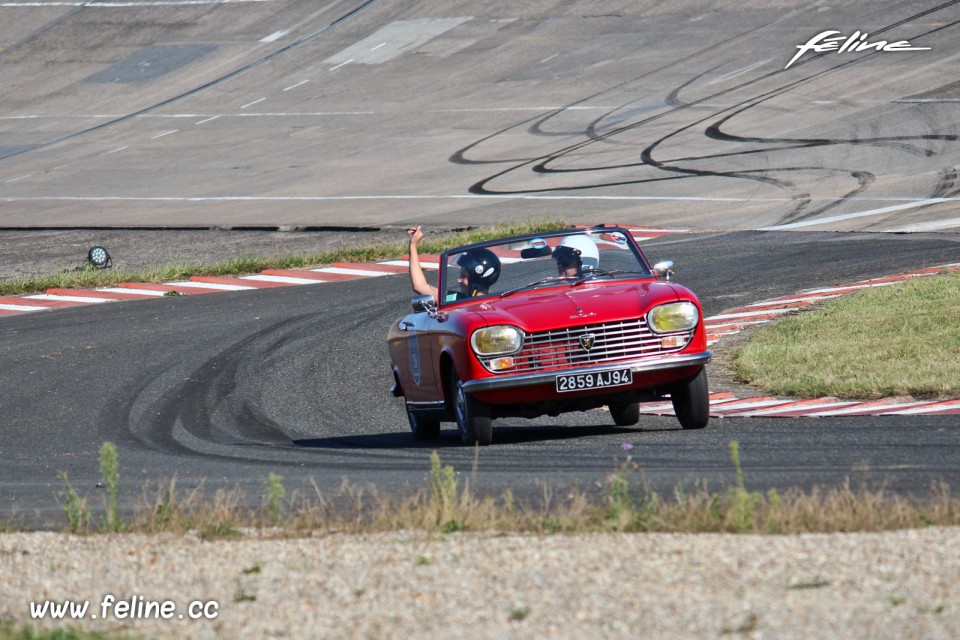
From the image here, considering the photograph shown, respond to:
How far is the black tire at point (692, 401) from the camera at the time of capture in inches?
408

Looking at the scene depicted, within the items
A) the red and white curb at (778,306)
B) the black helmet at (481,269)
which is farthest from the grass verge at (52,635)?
the red and white curb at (778,306)

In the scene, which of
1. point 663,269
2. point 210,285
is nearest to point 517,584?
point 663,269

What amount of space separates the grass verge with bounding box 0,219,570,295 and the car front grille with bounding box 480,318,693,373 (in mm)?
13420

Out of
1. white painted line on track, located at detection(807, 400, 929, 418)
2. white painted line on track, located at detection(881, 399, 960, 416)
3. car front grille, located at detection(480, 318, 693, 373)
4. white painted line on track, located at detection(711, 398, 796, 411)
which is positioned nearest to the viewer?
car front grille, located at detection(480, 318, 693, 373)

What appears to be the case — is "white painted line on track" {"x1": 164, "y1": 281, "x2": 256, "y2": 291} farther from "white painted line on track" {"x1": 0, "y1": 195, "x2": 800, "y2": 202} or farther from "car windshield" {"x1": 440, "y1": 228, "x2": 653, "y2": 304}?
"car windshield" {"x1": 440, "y1": 228, "x2": 653, "y2": 304}

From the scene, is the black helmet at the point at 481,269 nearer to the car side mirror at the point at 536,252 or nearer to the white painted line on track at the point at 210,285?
the car side mirror at the point at 536,252

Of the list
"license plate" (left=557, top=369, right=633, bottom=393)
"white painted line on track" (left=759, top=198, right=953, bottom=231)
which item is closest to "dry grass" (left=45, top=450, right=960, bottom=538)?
"license plate" (left=557, top=369, right=633, bottom=393)

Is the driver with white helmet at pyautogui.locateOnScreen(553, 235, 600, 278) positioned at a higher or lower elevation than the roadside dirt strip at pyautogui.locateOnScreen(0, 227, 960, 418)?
higher

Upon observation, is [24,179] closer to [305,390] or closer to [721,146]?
[721,146]

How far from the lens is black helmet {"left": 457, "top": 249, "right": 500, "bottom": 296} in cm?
1140

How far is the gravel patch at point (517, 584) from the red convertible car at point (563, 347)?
9.52 ft

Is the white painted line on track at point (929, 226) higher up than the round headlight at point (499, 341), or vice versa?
the round headlight at point (499, 341)

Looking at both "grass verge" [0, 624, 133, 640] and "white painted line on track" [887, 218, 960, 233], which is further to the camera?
"white painted line on track" [887, 218, 960, 233]

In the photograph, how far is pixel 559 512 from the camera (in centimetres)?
761
